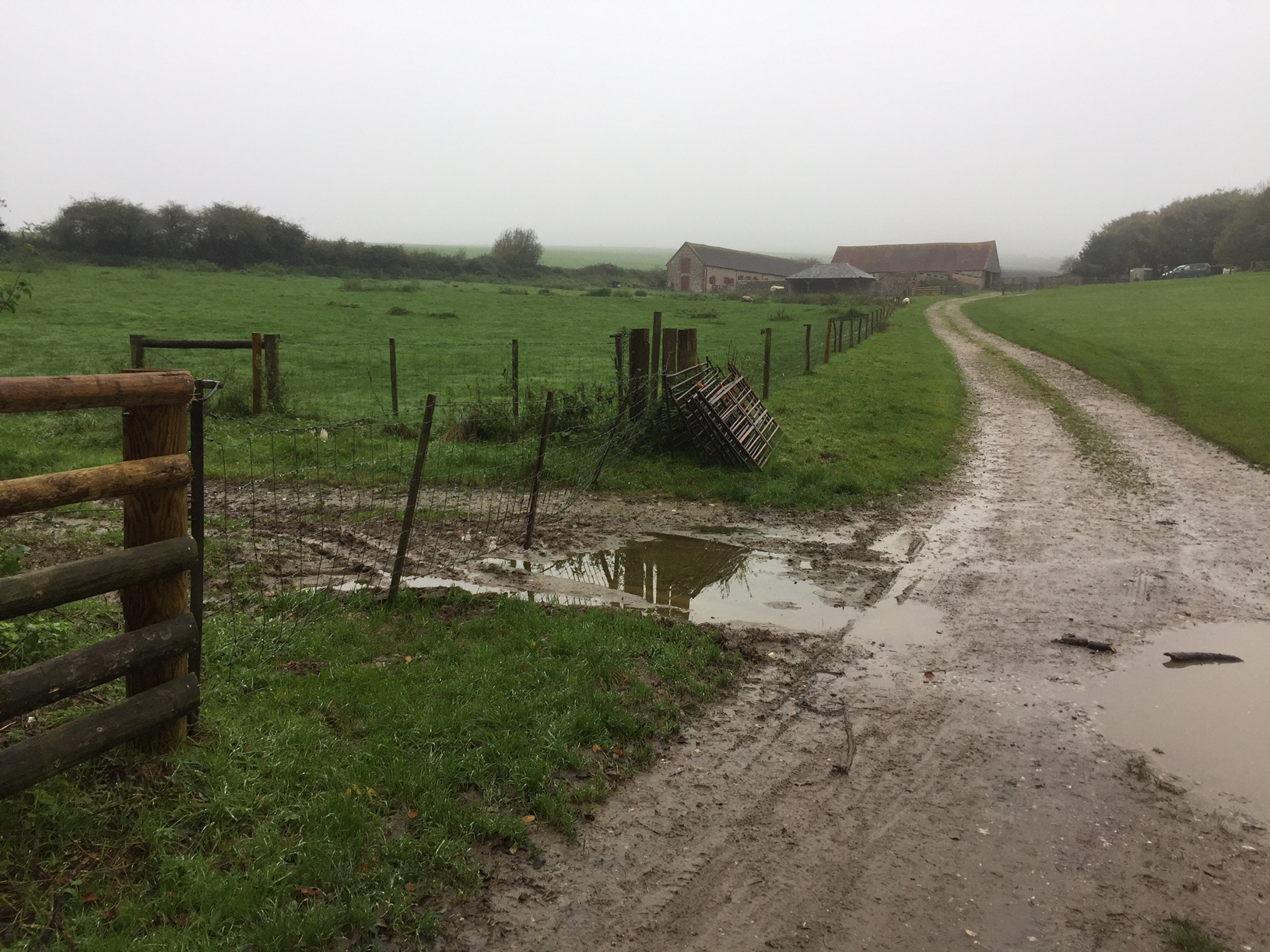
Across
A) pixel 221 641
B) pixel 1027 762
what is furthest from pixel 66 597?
pixel 1027 762

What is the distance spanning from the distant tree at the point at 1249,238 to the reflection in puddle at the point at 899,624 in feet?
299

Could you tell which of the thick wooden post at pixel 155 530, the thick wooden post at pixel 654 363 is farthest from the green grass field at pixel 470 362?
the thick wooden post at pixel 155 530

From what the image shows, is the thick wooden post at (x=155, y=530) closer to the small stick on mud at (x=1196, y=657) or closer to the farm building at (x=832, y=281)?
the small stick on mud at (x=1196, y=657)

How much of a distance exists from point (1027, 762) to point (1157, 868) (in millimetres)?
1009

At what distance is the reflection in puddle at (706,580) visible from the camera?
749cm

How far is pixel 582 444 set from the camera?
1267cm

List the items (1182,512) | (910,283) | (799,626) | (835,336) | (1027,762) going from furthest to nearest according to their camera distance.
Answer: (910,283)
(835,336)
(1182,512)
(799,626)
(1027,762)

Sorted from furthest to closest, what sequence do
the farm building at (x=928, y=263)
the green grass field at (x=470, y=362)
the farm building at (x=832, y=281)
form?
the farm building at (x=928, y=263), the farm building at (x=832, y=281), the green grass field at (x=470, y=362)

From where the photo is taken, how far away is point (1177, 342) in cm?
3216

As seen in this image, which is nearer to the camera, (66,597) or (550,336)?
(66,597)

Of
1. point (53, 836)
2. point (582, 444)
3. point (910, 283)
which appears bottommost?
point (53, 836)

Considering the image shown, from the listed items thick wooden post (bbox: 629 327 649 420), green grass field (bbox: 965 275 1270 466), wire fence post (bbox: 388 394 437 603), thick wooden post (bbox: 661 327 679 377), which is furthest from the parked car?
wire fence post (bbox: 388 394 437 603)

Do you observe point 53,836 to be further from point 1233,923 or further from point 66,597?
point 1233,923

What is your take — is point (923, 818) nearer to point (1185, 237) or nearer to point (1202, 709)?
point (1202, 709)
